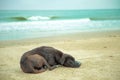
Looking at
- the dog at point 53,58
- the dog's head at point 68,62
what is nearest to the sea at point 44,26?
the dog at point 53,58

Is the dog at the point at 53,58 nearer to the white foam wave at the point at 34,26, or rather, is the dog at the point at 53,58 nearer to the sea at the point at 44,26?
the sea at the point at 44,26

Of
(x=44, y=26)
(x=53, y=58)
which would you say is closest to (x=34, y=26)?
(x=44, y=26)

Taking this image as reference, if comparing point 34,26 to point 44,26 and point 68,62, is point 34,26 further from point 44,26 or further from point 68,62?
point 68,62

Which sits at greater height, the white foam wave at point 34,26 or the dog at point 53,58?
the dog at point 53,58

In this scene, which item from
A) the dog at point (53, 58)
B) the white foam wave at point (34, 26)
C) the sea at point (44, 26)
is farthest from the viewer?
the white foam wave at point (34, 26)

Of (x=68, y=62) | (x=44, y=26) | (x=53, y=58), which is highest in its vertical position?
(x=53, y=58)

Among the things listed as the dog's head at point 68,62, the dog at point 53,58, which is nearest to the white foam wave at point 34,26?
the dog at point 53,58

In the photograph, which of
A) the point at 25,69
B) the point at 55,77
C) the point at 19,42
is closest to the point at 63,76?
the point at 55,77

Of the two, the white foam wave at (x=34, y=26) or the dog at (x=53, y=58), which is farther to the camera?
the white foam wave at (x=34, y=26)

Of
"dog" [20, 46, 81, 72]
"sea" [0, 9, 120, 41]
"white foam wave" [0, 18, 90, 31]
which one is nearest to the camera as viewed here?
"dog" [20, 46, 81, 72]

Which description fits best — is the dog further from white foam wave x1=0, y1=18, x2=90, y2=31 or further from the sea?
white foam wave x1=0, y1=18, x2=90, y2=31

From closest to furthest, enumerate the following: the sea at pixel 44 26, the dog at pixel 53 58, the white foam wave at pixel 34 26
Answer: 1. the dog at pixel 53 58
2. the sea at pixel 44 26
3. the white foam wave at pixel 34 26

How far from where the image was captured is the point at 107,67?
6098 mm

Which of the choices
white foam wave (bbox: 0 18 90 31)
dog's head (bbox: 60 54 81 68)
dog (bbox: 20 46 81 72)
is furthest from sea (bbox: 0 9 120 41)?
dog's head (bbox: 60 54 81 68)
